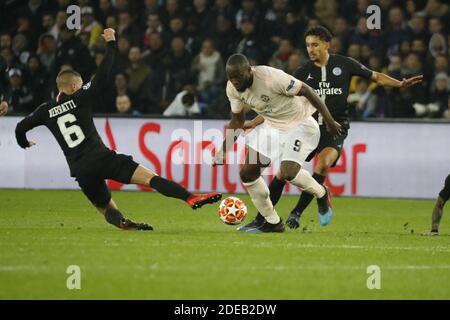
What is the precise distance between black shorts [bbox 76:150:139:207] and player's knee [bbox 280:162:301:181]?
5.14 feet

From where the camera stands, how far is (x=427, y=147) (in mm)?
17562

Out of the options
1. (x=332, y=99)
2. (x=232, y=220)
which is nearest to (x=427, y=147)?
(x=332, y=99)

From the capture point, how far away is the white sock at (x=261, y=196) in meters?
11.8

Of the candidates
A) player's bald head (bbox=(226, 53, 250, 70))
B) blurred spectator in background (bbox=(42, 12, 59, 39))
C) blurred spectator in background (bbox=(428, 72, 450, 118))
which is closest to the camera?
player's bald head (bbox=(226, 53, 250, 70))

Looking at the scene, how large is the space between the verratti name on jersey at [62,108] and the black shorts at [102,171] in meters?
0.58

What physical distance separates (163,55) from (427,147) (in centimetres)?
533

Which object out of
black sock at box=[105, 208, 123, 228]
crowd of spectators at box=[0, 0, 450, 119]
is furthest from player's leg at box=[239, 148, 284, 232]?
crowd of spectators at box=[0, 0, 450, 119]

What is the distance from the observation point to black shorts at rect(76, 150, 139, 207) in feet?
38.3

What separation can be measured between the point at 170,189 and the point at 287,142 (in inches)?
53.3

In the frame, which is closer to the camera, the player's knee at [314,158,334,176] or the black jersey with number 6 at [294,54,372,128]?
the player's knee at [314,158,334,176]

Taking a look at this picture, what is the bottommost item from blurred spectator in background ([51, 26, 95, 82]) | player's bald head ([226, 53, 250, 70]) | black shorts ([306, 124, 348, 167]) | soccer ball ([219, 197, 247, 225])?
soccer ball ([219, 197, 247, 225])

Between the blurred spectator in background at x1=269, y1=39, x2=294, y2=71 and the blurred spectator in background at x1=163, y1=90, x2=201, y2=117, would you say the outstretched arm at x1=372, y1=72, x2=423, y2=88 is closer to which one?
the blurred spectator in background at x1=163, y1=90, x2=201, y2=117
